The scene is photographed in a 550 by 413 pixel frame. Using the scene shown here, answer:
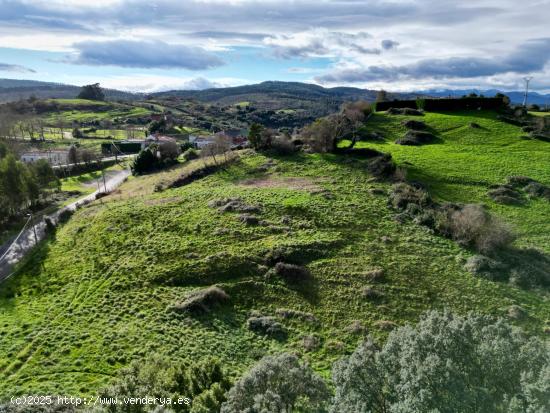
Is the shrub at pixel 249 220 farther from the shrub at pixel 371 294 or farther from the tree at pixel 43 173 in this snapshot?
the tree at pixel 43 173

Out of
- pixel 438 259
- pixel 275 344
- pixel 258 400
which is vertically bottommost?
pixel 275 344

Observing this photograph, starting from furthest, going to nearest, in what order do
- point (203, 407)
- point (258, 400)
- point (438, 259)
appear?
point (438, 259)
point (203, 407)
point (258, 400)

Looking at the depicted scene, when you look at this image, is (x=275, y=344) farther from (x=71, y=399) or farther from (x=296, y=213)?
(x=296, y=213)

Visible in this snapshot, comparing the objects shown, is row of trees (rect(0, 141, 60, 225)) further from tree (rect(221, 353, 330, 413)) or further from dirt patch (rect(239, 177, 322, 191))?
tree (rect(221, 353, 330, 413))

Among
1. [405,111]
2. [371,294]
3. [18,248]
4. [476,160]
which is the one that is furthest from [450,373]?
[405,111]

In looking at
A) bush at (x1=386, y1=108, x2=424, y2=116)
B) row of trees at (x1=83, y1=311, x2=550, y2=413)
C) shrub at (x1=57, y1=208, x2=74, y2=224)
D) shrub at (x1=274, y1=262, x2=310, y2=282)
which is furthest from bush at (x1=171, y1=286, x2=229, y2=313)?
bush at (x1=386, y1=108, x2=424, y2=116)

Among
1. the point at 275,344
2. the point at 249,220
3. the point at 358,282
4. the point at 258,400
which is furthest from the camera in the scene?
the point at 249,220

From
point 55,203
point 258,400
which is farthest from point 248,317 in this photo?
point 55,203
